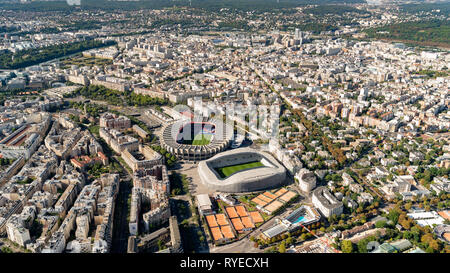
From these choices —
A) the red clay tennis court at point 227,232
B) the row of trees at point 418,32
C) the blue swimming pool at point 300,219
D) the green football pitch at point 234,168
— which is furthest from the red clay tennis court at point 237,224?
the row of trees at point 418,32

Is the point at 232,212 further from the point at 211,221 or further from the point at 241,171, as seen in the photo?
the point at 241,171

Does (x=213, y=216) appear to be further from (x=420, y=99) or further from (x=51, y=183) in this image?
(x=420, y=99)

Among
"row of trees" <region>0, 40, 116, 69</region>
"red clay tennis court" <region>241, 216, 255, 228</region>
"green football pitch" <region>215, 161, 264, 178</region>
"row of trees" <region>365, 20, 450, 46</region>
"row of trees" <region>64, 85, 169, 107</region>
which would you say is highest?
"row of trees" <region>365, 20, 450, 46</region>

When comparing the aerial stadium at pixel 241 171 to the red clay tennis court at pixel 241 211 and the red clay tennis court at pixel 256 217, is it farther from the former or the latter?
the red clay tennis court at pixel 256 217

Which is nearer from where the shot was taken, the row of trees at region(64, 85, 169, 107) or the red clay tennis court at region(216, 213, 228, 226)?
the red clay tennis court at region(216, 213, 228, 226)

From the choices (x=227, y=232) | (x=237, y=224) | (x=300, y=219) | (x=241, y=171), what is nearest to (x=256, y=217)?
(x=237, y=224)

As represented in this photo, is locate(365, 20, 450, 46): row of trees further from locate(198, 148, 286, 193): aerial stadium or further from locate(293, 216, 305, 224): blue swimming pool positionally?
locate(293, 216, 305, 224): blue swimming pool

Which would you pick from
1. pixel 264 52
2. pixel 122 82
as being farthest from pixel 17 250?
pixel 264 52

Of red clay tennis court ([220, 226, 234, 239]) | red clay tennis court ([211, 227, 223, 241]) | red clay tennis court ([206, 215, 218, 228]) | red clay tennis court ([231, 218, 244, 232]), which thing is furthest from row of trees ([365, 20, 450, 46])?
red clay tennis court ([211, 227, 223, 241])
